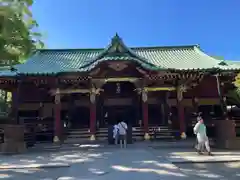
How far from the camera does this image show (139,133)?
1612 centimetres

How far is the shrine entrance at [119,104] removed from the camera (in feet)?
60.8

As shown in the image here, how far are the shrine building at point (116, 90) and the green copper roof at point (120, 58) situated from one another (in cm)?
6

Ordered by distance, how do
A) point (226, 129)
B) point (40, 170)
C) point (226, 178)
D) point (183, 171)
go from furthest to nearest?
point (226, 129) < point (40, 170) < point (183, 171) < point (226, 178)

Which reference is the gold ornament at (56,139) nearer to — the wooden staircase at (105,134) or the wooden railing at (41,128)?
the wooden staircase at (105,134)

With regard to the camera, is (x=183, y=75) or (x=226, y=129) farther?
(x=183, y=75)

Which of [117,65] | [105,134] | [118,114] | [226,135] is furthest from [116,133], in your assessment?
[226,135]

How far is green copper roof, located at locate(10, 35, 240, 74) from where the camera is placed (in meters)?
16.0

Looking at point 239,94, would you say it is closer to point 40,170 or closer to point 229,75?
point 229,75

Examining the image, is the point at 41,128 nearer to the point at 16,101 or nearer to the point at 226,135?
the point at 16,101

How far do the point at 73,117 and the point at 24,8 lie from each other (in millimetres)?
8262

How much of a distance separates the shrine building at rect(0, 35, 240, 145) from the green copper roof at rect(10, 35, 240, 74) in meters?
0.06

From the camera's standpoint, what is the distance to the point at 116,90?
60.4 ft

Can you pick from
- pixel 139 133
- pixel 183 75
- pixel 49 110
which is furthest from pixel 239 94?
pixel 49 110

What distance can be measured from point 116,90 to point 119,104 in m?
1.13
